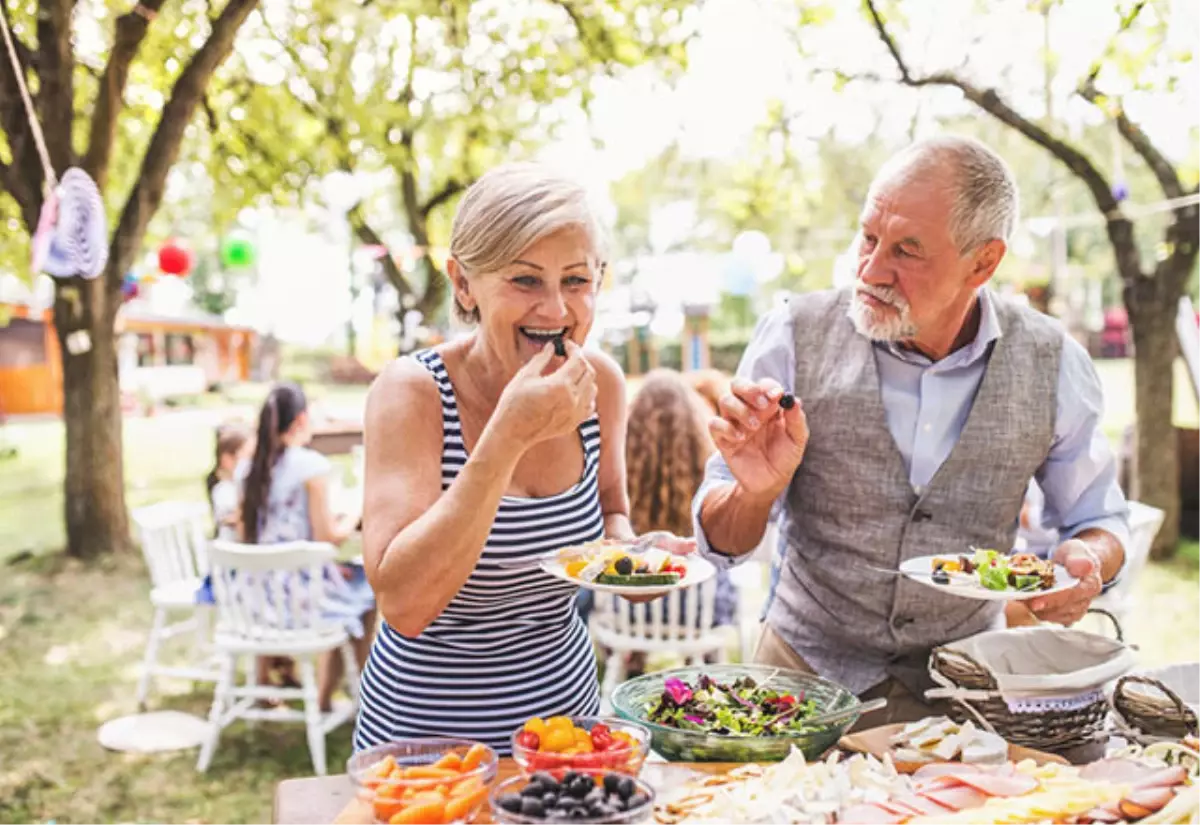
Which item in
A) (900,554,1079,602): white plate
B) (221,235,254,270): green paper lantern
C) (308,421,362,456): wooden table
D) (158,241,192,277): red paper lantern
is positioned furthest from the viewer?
(221,235,254,270): green paper lantern

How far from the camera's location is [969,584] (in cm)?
178

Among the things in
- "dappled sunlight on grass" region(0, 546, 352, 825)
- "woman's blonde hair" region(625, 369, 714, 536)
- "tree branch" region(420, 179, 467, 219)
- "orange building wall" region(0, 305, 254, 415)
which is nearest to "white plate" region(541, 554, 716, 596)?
"woman's blonde hair" region(625, 369, 714, 536)

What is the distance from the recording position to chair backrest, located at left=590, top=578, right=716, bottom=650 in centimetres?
475

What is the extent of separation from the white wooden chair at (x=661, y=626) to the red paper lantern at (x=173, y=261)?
5.83 metres

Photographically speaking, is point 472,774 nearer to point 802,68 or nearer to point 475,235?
point 475,235

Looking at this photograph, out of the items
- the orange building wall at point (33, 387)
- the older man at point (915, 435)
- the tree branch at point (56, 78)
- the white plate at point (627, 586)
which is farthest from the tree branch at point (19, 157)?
the orange building wall at point (33, 387)

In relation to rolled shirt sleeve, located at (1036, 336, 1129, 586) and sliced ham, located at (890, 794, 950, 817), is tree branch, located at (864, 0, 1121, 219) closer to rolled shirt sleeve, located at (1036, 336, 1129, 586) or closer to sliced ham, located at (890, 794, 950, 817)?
rolled shirt sleeve, located at (1036, 336, 1129, 586)

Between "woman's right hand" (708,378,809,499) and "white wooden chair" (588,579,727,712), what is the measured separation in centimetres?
284

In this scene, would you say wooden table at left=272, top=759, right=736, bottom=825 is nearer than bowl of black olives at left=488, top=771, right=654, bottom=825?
No

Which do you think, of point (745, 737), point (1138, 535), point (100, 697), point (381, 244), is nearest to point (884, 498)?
point (745, 737)

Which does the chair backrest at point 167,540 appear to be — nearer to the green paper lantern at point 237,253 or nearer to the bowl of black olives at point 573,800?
the bowl of black olives at point 573,800

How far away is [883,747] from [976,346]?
0.80 meters

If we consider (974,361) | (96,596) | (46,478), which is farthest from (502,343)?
(46,478)

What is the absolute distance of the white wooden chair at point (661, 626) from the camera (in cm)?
475
